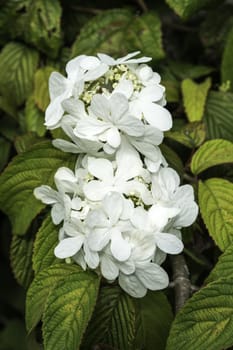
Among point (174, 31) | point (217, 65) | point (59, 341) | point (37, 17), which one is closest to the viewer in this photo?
point (59, 341)

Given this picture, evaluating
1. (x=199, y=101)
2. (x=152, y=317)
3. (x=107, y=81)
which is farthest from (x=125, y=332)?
A: (x=199, y=101)

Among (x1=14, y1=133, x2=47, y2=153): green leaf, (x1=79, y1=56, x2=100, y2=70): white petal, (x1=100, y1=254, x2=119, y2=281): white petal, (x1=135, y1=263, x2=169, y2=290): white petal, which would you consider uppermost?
(x1=79, y1=56, x2=100, y2=70): white petal

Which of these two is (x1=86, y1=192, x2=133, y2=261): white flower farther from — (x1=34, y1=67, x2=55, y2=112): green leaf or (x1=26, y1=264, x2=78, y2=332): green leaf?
(x1=34, y1=67, x2=55, y2=112): green leaf

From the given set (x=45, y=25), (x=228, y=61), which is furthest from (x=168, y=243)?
(x=45, y=25)

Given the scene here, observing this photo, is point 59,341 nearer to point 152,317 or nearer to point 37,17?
point 152,317

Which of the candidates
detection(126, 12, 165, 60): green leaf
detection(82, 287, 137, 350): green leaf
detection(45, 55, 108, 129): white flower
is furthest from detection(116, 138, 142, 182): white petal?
detection(126, 12, 165, 60): green leaf

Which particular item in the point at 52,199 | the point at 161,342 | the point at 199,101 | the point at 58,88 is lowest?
the point at 161,342

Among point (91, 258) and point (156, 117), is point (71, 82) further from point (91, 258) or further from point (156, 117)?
point (91, 258)

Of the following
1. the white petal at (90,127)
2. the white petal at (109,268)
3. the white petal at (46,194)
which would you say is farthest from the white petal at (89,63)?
the white petal at (109,268)
